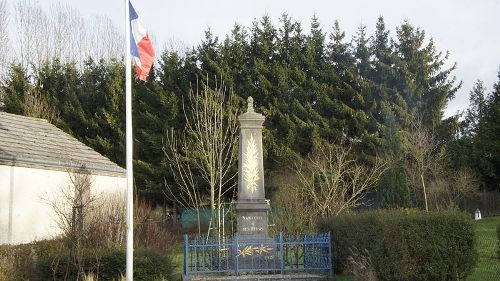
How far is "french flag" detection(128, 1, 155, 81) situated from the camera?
1252cm

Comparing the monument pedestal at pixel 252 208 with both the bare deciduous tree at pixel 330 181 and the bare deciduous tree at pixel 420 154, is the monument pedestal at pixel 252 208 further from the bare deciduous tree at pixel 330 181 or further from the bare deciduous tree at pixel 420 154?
the bare deciduous tree at pixel 420 154

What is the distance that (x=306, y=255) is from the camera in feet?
50.9

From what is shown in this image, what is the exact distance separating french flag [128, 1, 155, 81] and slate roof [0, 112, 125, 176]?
7611 mm

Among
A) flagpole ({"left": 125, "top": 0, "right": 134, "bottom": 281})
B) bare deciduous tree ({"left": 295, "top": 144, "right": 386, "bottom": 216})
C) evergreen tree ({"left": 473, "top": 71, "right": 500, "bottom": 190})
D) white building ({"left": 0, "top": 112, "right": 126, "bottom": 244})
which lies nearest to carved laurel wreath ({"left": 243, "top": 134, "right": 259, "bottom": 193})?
flagpole ({"left": 125, "top": 0, "right": 134, "bottom": 281})

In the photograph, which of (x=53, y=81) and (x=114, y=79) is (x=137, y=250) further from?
(x=53, y=81)

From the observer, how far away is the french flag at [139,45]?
1252 cm

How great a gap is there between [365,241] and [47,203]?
11.8m

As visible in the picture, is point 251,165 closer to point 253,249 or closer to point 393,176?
point 253,249

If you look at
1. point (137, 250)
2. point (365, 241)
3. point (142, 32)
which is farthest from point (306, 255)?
point (142, 32)

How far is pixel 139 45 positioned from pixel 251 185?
558 cm

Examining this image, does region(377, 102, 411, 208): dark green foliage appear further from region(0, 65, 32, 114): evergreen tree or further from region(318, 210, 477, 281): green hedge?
region(0, 65, 32, 114): evergreen tree

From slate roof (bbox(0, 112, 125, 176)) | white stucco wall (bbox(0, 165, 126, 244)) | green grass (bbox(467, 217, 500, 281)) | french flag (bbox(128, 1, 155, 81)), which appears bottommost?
green grass (bbox(467, 217, 500, 281))

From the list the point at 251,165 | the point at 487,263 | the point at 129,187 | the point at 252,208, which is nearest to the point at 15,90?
the point at 251,165

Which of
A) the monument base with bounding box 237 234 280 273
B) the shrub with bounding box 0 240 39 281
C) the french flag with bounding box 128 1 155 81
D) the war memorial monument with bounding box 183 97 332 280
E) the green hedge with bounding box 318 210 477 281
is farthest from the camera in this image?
the monument base with bounding box 237 234 280 273
